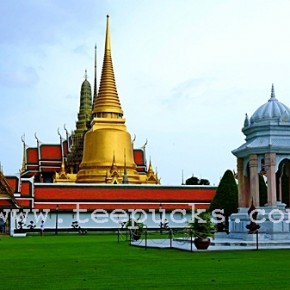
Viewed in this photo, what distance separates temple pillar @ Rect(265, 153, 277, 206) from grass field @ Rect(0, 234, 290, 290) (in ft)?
22.4

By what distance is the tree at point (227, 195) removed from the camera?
1535 inches

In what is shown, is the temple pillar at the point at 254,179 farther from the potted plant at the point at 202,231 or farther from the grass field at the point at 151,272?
the grass field at the point at 151,272

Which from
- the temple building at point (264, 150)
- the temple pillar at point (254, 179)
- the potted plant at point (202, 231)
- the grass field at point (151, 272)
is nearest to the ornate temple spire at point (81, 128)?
the temple building at point (264, 150)

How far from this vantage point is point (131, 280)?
10.9m

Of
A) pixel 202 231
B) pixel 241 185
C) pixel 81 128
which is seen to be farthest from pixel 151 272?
pixel 81 128

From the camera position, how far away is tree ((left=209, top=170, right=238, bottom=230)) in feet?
128

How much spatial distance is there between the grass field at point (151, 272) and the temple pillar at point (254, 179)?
7267 millimetres

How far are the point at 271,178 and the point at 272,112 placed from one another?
307cm

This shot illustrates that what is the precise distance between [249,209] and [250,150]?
8.02 feet

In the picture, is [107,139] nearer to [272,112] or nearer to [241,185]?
[241,185]

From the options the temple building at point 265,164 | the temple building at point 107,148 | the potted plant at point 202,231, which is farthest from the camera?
the temple building at point 107,148

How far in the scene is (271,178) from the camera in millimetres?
23953

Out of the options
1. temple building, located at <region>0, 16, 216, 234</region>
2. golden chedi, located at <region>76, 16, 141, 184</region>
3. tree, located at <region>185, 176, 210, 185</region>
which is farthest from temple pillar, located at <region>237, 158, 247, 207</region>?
tree, located at <region>185, 176, 210, 185</region>

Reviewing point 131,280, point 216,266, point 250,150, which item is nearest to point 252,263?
point 216,266
